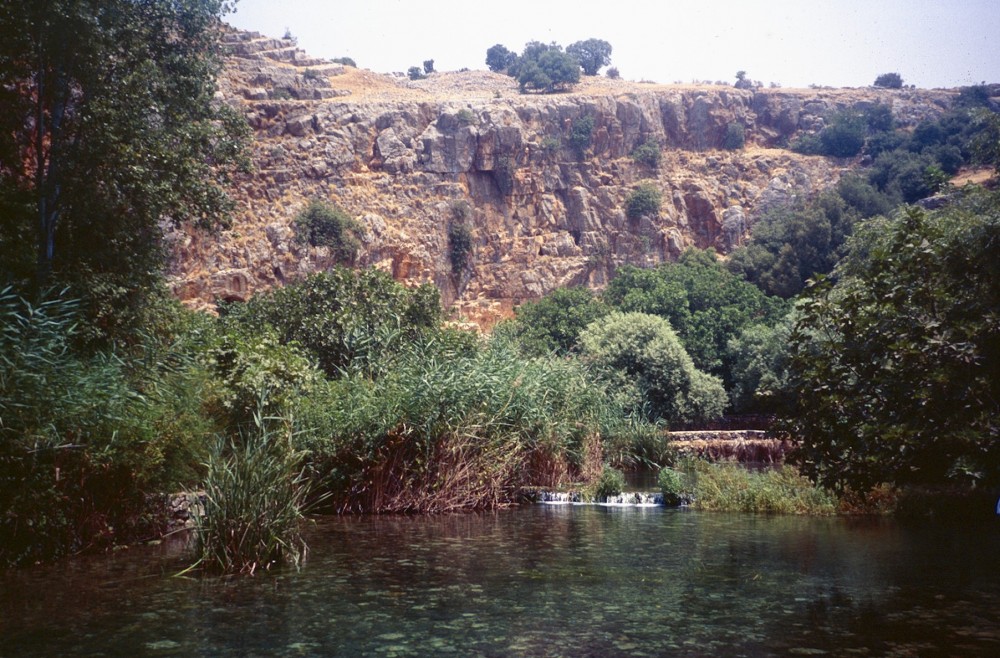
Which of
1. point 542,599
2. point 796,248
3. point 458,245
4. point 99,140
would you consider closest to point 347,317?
point 99,140

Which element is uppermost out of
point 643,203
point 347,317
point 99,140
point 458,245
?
point 643,203

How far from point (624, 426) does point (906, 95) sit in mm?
68092

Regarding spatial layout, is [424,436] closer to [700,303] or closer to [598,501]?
[598,501]

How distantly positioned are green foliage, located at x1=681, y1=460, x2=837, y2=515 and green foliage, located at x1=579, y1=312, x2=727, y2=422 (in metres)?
16.1

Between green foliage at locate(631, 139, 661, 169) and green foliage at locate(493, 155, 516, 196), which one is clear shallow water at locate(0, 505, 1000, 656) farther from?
green foliage at locate(631, 139, 661, 169)

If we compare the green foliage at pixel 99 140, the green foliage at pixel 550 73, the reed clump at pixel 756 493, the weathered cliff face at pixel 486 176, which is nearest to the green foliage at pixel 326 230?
the weathered cliff face at pixel 486 176

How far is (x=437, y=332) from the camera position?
2858cm

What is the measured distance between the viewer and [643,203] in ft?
216

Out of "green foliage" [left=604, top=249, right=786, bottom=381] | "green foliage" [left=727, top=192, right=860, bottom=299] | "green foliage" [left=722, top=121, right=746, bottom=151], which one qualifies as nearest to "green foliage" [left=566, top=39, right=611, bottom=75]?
"green foliage" [left=722, top=121, right=746, bottom=151]

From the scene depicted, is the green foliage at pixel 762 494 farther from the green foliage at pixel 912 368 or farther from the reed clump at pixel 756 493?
the green foliage at pixel 912 368

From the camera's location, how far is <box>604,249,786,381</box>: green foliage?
44.1 metres

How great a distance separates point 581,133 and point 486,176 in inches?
337

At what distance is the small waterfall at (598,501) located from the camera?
19.7m

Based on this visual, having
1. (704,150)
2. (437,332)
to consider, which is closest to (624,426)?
(437,332)
